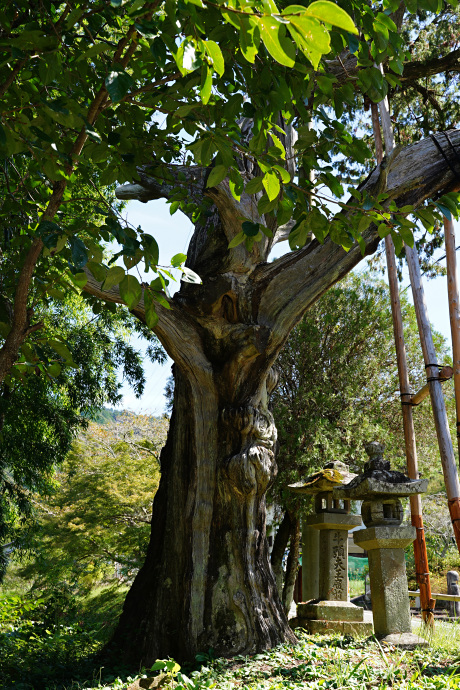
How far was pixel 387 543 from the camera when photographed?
4.91 metres

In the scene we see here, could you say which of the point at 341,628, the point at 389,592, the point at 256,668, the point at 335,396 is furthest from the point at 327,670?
the point at 335,396

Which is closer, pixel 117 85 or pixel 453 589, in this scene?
pixel 117 85

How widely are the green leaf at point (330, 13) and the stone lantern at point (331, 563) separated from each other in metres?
5.77

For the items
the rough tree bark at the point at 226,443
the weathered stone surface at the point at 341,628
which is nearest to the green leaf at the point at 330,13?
the rough tree bark at the point at 226,443

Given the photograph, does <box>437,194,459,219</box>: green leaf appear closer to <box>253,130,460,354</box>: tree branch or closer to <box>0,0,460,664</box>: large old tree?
<box>0,0,460,664</box>: large old tree

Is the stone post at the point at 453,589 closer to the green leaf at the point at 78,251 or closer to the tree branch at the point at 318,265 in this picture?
the tree branch at the point at 318,265

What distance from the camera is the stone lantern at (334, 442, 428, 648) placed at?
4734 mm

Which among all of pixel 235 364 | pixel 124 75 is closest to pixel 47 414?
pixel 235 364

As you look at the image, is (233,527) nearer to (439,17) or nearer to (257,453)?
(257,453)

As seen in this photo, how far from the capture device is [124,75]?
2000 millimetres

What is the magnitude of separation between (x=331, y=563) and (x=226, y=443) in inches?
119

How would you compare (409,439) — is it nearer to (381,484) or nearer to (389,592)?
(381,484)

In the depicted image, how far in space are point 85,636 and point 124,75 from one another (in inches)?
183

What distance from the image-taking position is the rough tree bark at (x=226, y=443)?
13.6 feet
